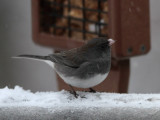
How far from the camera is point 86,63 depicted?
87.8 inches

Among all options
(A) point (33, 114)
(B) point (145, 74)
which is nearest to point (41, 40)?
(B) point (145, 74)

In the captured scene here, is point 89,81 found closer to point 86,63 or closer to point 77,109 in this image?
point 86,63

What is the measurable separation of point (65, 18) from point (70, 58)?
97 centimetres

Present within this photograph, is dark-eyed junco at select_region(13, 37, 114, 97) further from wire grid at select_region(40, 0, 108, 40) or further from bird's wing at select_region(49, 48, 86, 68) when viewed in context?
wire grid at select_region(40, 0, 108, 40)

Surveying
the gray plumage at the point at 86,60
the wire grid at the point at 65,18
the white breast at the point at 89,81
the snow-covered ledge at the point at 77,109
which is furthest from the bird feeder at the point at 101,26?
the snow-covered ledge at the point at 77,109

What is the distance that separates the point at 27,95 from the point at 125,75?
1.08m

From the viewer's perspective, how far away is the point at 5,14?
449cm

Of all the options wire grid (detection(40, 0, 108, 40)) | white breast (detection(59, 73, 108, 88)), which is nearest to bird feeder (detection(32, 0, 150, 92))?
wire grid (detection(40, 0, 108, 40))

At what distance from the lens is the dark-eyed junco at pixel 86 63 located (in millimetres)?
2153

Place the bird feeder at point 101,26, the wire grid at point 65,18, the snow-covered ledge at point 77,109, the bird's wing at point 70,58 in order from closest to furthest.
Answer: the snow-covered ledge at point 77,109
the bird's wing at point 70,58
the bird feeder at point 101,26
the wire grid at point 65,18

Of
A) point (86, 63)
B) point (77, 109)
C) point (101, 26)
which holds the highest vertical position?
point (101, 26)

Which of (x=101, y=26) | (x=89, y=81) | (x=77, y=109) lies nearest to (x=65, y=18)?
(x=101, y=26)

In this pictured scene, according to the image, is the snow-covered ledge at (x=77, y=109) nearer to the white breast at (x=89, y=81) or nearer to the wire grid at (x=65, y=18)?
the white breast at (x=89, y=81)

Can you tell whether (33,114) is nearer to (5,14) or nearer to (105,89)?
(105,89)
